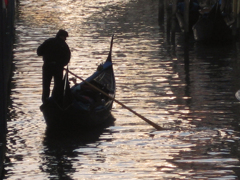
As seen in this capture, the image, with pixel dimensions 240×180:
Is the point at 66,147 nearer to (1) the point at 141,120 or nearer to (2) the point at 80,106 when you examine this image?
(2) the point at 80,106

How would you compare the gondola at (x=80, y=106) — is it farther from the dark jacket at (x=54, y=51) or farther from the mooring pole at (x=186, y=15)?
the mooring pole at (x=186, y=15)

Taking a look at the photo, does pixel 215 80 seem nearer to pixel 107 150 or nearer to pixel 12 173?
pixel 107 150

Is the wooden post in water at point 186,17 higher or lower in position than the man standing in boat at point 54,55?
lower

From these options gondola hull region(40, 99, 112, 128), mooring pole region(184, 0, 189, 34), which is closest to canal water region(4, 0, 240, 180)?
gondola hull region(40, 99, 112, 128)

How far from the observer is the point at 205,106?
12.2 m

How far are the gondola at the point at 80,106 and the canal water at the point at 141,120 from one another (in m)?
0.21

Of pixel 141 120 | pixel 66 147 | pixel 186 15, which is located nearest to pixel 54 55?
pixel 66 147

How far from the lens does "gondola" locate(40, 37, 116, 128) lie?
10172 mm

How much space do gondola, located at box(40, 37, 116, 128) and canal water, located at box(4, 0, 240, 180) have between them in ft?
0.68

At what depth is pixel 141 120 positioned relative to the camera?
1132cm

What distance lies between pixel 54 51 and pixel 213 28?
35.0 feet

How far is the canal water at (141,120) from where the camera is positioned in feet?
28.8

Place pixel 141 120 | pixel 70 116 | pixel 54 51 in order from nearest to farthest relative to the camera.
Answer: pixel 70 116 < pixel 54 51 < pixel 141 120

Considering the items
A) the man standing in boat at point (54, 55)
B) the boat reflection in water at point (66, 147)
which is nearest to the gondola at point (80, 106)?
the boat reflection in water at point (66, 147)
